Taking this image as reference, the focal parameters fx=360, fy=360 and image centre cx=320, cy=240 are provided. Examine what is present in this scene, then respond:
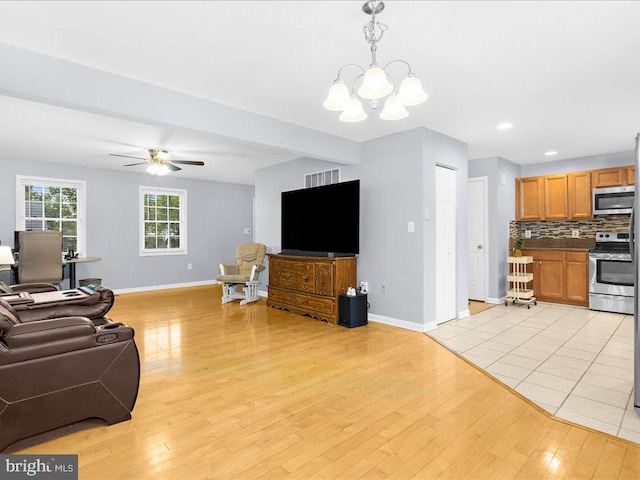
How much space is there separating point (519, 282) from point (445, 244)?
2.17 metres

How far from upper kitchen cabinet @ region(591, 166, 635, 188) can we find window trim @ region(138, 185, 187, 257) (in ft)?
25.4

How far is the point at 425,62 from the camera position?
2.72 meters

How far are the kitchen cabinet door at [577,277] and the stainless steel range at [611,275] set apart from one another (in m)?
0.17

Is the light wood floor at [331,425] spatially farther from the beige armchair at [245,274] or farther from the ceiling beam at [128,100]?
the beige armchair at [245,274]

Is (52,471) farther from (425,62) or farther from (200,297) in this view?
(200,297)

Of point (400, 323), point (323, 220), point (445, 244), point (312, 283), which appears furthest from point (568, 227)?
point (312, 283)

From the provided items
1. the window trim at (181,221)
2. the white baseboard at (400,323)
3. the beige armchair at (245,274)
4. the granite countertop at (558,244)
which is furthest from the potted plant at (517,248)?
the window trim at (181,221)

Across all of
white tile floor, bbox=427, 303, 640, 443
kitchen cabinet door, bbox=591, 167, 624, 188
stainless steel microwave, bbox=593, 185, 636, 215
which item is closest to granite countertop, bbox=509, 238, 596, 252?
stainless steel microwave, bbox=593, 185, 636, 215

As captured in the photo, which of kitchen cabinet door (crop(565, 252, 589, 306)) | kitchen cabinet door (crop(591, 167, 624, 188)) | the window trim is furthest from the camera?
the window trim

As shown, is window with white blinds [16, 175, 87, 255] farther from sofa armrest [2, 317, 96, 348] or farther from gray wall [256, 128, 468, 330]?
sofa armrest [2, 317, 96, 348]

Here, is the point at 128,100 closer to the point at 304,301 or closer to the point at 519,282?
the point at 304,301

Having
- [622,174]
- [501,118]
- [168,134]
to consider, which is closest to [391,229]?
[501,118]

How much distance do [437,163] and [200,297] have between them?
4800 millimetres

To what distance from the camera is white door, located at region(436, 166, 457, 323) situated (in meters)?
4.66
